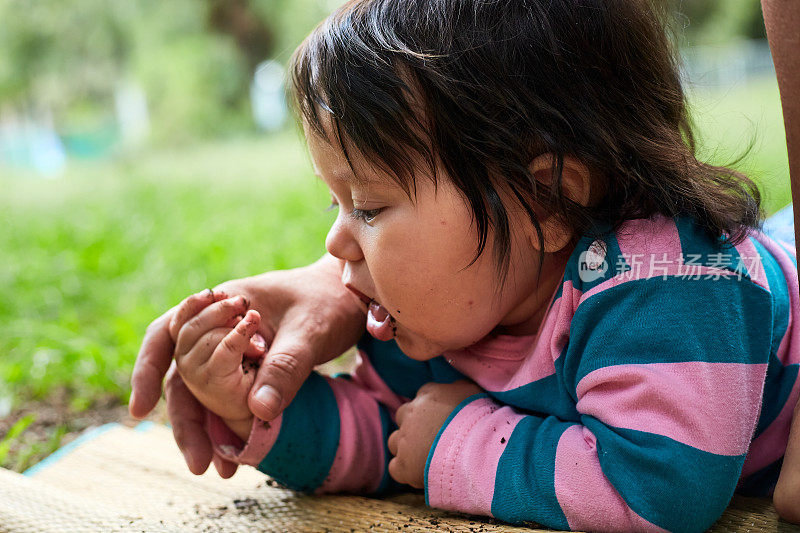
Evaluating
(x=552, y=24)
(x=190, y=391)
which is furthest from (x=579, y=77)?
(x=190, y=391)

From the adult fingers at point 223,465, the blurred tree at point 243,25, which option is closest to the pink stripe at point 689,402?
the adult fingers at point 223,465

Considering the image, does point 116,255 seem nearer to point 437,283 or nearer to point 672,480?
point 437,283

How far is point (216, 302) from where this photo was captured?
125 cm

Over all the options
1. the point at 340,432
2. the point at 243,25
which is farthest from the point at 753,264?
the point at 243,25

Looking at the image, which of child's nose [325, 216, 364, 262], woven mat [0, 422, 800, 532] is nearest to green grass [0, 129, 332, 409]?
woven mat [0, 422, 800, 532]

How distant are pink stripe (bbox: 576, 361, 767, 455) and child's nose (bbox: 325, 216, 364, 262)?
40 cm

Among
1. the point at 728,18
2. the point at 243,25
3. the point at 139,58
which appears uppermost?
the point at 728,18

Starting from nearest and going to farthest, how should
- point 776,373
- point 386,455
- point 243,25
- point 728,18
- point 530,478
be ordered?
point 530,478 → point 776,373 → point 386,455 → point 243,25 → point 728,18

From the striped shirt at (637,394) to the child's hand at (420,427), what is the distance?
0.05 meters

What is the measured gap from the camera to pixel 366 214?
1135 mm

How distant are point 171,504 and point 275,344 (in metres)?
0.33

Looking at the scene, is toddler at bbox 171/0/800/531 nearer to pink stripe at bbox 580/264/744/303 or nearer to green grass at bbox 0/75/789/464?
pink stripe at bbox 580/264/744/303

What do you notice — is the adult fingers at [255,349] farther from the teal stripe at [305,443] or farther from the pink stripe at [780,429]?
the pink stripe at [780,429]

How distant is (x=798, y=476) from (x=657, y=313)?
0.82 ft
